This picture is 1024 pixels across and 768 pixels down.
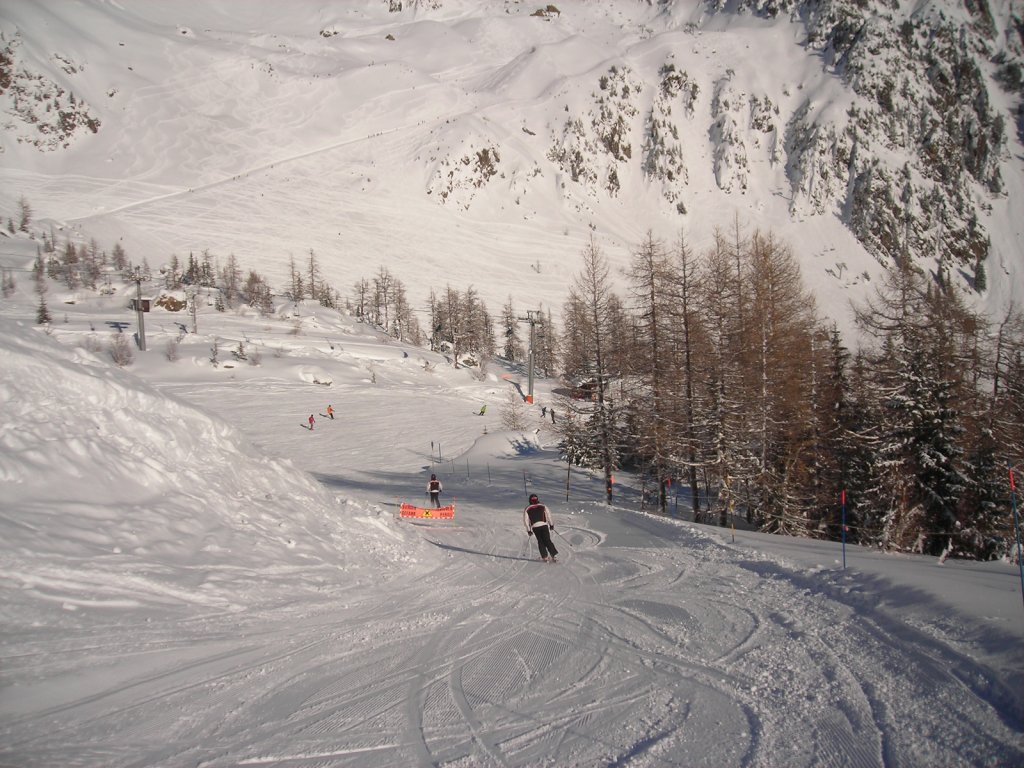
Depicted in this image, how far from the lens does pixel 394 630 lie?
6.18m

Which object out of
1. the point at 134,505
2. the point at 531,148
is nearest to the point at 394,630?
the point at 134,505

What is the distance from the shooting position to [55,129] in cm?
13438

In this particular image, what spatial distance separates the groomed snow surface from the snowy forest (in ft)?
16.7

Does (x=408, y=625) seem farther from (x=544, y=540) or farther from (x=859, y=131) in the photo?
(x=859, y=131)

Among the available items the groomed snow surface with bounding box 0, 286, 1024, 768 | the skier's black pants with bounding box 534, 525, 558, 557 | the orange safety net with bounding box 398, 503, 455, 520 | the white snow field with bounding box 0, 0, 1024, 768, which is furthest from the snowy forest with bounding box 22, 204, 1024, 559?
the skier's black pants with bounding box 534, 525, 558, 557

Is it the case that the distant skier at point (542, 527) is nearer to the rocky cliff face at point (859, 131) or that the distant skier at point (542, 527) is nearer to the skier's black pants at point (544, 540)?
the skier's black pants at point (544, 540)

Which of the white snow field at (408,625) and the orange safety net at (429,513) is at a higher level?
the white snow field at (408,625)

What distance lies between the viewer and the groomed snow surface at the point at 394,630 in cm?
380

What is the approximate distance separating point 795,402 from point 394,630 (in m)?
13.6

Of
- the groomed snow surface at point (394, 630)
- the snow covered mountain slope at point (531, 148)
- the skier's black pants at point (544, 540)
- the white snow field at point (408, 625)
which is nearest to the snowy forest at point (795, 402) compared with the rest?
the white snow field at point (408, 625)

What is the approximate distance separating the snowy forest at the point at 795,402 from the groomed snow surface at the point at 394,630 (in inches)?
200

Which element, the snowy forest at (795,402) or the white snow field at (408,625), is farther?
the snowy forest at (795,402)

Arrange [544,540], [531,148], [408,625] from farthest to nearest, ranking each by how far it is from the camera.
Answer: [531,148] → [544,540] → [408,625]

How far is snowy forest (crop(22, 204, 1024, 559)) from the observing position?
1333 centimetres
